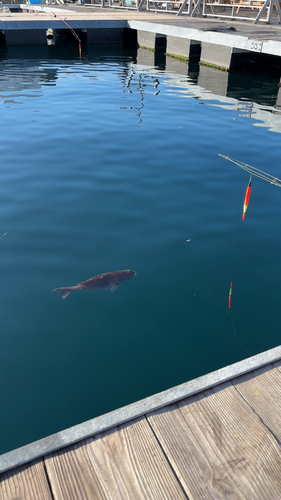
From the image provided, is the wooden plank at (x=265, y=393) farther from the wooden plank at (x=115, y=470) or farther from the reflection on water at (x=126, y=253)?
the wooden plank at (x=115, y=470)

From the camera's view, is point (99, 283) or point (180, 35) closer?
point (99, 283)

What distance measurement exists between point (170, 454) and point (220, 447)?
0.35 metres

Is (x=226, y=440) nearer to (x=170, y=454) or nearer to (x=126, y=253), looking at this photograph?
(x=170, y=454)

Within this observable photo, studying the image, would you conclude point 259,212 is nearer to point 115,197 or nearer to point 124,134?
point 115,197

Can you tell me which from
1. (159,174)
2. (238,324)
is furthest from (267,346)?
(159,174)

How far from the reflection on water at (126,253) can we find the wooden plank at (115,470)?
712 mm

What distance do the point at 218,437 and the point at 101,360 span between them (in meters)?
1.44

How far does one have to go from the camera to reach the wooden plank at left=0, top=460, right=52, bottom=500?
2260mm

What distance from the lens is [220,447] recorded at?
2521 mm

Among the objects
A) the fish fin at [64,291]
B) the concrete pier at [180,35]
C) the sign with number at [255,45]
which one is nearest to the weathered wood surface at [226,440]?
the fish fin at [64,291]

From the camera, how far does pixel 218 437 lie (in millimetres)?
2584

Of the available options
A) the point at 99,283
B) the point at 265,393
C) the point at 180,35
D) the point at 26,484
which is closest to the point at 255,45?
the point at 180,35

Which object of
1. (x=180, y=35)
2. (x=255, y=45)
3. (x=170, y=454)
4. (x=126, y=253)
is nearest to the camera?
(x=170, y=454)

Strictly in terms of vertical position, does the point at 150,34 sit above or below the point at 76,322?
above
